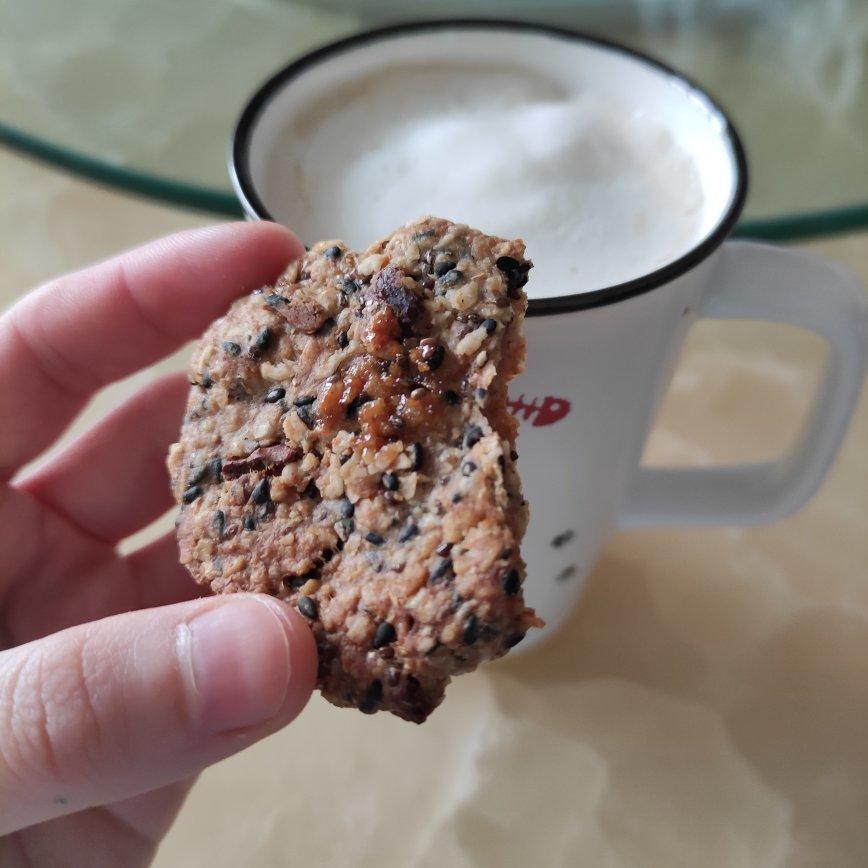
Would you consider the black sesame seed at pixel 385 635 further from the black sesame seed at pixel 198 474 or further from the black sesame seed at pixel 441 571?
the black sesame seed at pixel 198 474

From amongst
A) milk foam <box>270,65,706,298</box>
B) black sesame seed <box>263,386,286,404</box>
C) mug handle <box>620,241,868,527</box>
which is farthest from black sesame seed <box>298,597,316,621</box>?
mug handle <box>620,241,868,527</box>

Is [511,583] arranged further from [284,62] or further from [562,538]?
[284,62]

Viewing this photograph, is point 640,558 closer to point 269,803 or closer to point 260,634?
point 269,803

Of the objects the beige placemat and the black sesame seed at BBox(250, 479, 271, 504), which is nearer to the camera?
the black sesame seed at BBox(250, 479, 271, 504)

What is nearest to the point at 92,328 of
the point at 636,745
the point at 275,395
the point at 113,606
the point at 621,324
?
the point at 113,606

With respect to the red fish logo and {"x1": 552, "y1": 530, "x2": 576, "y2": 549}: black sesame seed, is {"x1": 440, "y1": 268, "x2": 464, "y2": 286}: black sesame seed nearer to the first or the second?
the red fish logo

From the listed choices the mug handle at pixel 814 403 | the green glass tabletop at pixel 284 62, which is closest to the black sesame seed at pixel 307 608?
the mug handle at pixel 814 403
